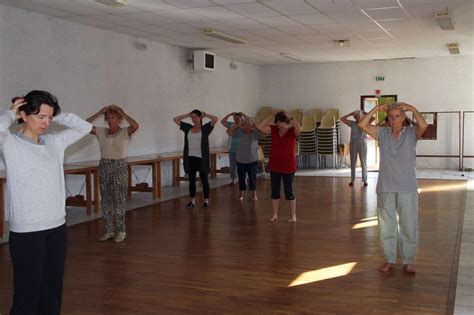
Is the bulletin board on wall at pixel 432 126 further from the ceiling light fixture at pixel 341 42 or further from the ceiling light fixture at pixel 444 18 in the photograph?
the ceiling light fixture at pixel 444 18

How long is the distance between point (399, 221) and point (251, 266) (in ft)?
4.62

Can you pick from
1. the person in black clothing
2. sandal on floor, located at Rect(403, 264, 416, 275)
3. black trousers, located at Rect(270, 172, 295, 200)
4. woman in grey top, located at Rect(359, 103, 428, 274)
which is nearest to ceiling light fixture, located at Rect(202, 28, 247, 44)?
the person in black clothing

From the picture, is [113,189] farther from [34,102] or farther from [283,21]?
[283,21]

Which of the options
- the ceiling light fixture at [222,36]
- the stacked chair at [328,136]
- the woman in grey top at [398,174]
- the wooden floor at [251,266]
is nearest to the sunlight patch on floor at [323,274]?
the wooden floor at [251,266]

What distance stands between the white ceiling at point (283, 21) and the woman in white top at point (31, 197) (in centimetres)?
461

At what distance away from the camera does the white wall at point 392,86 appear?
13.6 metres

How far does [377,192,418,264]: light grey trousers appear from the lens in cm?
445

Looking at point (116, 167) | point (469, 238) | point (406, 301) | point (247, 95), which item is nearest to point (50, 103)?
point (406, 301)

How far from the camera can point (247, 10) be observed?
739 cm

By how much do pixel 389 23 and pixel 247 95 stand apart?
21.5 ft

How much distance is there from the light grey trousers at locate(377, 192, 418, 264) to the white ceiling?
3.41 m

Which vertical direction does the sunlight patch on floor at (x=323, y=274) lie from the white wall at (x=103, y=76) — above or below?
below

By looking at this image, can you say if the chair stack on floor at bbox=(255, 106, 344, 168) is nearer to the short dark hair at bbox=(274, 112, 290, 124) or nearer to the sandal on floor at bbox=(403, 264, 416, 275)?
the short dark hair at bbox=(274, 112, 290, 124)

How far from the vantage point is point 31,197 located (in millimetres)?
2529
